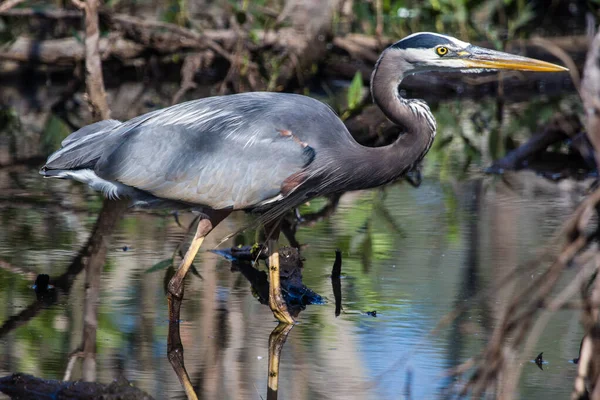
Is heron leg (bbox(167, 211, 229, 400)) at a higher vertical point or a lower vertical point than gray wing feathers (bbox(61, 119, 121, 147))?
lower

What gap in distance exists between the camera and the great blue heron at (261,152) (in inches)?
219

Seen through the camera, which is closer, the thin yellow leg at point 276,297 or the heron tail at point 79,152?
the thin yellow leg at point 276,297

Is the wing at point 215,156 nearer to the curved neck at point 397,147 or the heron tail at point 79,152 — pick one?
the heron tail at point 79,152

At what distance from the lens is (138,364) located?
4.78 metres

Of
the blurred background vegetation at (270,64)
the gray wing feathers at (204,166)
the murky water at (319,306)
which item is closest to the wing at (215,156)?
the gray wing feathers at (204,166)

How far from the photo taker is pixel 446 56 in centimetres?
585

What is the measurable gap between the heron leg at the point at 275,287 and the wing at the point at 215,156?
0.80ft

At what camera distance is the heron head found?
5.81 m

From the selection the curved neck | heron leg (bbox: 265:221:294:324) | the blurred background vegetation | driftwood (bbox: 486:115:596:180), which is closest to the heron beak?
the curved neck

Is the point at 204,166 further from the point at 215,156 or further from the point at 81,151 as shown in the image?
the point at 81,151

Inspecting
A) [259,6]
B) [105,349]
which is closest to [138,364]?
[105,349]

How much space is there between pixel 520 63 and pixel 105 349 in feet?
→ 8.99

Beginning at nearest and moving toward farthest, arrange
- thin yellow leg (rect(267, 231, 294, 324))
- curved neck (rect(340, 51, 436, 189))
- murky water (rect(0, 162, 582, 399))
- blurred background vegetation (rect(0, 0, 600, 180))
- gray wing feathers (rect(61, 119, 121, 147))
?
murky water (rect(0, 162, 582, 399)), thin yellow leg (rect(267, 231, 294, 324)), curved neck (rect(340, 51, 436, 189)), gray wing feathers (rect(61, 119, 121, 147)), blurred background vegetation (rect(0, 0, 600, 180))

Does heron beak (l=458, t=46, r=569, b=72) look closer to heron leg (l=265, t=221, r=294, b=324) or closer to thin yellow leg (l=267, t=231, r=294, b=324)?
heron leg (l=265, t=221, r=294, b=324)
